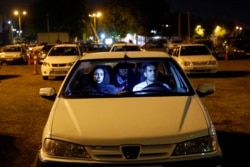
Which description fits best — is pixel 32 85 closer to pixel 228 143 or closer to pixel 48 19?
pixel 228 143

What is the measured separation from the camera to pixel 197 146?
5.13 metres

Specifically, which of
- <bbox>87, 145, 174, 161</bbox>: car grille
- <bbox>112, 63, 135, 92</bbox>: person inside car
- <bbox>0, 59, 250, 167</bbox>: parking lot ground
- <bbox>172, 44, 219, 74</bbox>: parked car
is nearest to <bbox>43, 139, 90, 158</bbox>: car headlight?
<bbox>87, 145, 174, 161</bbox>: car grille

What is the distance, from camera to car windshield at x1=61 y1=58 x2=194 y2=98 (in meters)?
6.59

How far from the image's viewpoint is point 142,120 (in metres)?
5.35

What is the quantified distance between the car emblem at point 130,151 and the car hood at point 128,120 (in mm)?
57

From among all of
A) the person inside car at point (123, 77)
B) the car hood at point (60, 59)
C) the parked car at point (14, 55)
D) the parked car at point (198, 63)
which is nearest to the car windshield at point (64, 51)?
the car hood at point (60, 59)

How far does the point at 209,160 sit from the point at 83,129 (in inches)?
47.8

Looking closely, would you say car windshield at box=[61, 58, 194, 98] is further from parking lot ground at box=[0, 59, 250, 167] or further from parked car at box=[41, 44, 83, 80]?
parked car at box=[41, 44, 83, 80]

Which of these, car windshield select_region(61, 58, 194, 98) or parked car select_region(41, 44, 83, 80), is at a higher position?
car windshield select_region(61, 58, 194, 98)

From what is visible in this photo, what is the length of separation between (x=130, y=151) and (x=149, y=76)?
2133 millimetres

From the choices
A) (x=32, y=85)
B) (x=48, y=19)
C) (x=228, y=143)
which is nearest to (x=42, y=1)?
(x=48, y=19)

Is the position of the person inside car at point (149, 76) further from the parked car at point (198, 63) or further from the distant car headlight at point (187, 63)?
the distant car headlight at point (187, 63)

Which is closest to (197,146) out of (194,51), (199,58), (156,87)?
(156,87)

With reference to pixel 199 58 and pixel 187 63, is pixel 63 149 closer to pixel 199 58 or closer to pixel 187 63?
pixel 187 63
